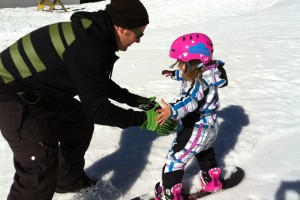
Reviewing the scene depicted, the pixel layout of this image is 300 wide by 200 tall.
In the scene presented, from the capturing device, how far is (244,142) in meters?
4.16

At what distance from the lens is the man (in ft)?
7.11

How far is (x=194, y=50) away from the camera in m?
2.69

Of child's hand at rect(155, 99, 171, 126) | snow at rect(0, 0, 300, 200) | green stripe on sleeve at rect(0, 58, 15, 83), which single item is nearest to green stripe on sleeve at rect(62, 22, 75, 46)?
green stripe on sleeve at rect(0, 58, 15, 83)

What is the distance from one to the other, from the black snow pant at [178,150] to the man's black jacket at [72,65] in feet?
1.89

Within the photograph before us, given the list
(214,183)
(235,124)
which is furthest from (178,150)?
(235,124)

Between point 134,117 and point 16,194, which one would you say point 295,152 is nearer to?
point 134,117

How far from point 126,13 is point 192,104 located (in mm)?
849

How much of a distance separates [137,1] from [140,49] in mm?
6939

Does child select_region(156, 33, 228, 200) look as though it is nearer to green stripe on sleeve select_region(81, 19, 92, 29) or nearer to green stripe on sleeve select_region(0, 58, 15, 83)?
green stripe on sleeve select_region(81, 19, 92, 29)

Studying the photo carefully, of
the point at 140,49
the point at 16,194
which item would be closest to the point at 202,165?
the point at 16,194

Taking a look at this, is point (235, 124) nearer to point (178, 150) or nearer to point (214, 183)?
point (214, 183)

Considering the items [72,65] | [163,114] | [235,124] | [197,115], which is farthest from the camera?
[235,124]

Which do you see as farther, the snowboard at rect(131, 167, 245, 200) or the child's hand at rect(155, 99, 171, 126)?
the snowboard at rect(131, 167, 245, 200)

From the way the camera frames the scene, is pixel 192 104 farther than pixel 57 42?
Yes
